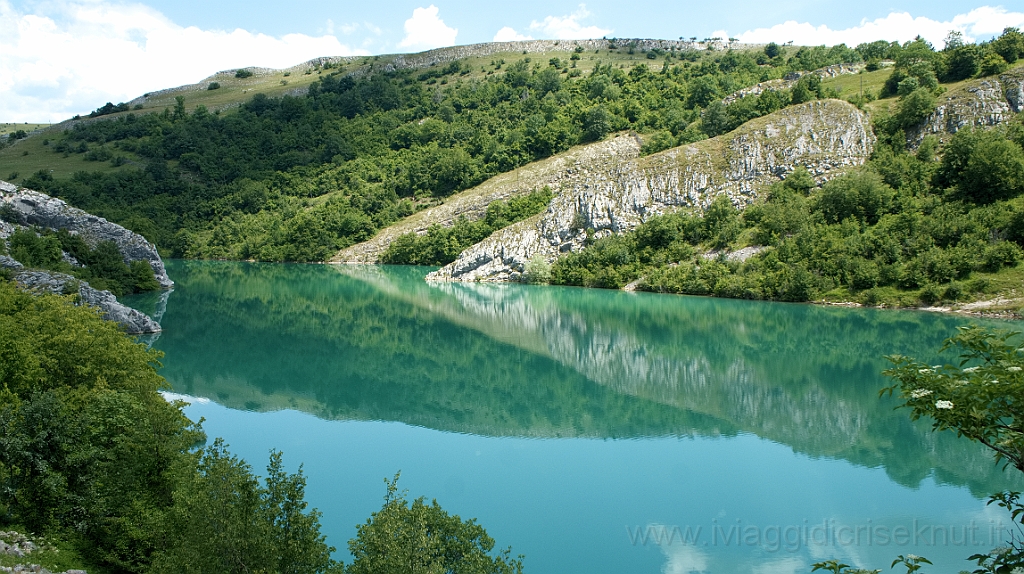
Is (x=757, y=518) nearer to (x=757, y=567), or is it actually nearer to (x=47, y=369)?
(x=757, y=567)

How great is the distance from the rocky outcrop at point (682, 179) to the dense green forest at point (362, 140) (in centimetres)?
982

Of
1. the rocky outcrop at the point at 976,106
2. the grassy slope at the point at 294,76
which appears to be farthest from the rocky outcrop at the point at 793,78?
the grassy slope at the point at 294,76

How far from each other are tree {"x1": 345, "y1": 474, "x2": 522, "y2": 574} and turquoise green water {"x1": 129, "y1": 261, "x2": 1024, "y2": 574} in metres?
3.72

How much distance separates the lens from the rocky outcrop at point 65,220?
163 ft

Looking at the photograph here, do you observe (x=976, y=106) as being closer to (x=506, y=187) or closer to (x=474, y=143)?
(x=506, y=187)

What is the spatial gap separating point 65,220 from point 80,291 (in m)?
24.6

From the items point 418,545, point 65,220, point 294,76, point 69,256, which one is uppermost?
point 294,76

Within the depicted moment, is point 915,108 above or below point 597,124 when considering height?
below

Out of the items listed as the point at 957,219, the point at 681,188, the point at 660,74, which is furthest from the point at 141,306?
the point at 660,74

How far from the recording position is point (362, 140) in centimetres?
13775

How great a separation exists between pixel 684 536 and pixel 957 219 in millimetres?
55228

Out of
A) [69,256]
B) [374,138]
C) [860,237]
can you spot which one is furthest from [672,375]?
[374,138]

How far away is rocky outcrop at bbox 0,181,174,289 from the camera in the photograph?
49.7m

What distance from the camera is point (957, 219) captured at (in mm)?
55062
